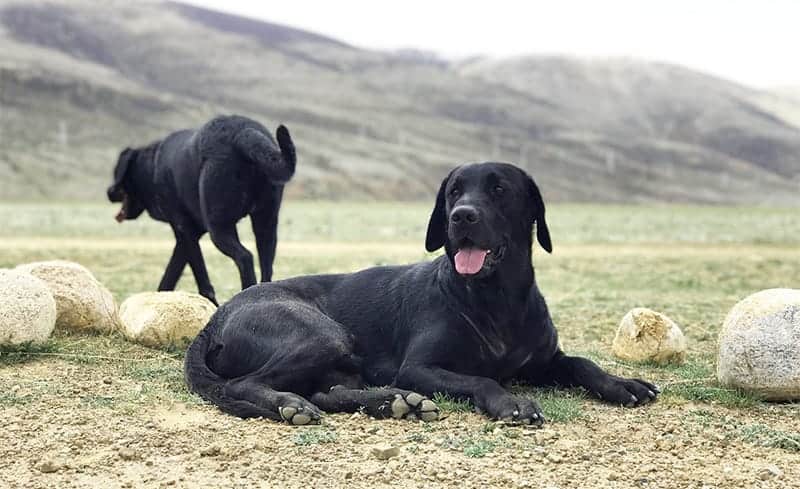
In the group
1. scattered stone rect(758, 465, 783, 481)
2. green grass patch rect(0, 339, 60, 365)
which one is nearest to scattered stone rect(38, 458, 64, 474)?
green grass patch rect(0, 339, 60, 365)

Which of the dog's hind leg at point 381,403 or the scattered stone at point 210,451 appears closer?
the scattered stone at point 210,451

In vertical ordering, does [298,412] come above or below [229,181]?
below

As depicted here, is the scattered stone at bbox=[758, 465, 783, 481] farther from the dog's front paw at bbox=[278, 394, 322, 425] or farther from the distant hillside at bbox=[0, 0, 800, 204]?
the distant hillside at bbox=[0, 0, 800, 204]

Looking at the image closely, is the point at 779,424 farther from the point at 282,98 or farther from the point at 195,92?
the point at 195,92

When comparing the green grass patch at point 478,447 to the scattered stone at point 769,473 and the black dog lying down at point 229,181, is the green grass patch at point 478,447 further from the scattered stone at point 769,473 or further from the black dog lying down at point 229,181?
the black dog lying down at point 229,181

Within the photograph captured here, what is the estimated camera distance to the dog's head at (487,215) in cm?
649

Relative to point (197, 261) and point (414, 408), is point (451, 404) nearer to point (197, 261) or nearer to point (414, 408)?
point (414, 408)

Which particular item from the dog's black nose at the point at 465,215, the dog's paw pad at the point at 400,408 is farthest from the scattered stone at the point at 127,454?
the dog's black nose at the point at 465,215

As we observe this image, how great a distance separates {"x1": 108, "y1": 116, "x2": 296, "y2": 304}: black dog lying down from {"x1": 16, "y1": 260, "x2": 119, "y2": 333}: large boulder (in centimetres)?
134

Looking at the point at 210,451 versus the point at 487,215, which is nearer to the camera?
the point at 210,451

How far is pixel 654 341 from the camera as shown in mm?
8648

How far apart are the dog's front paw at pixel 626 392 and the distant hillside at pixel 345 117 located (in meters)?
67.1

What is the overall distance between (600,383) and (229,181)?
182 inches

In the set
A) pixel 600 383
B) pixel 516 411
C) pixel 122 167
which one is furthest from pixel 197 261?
pixel 516 411
